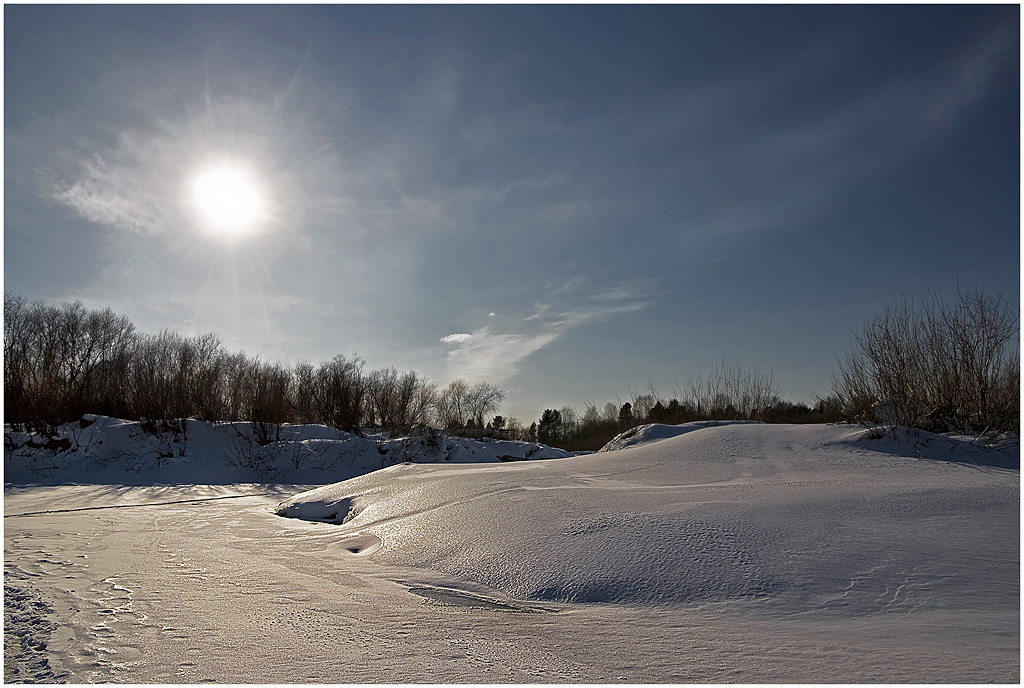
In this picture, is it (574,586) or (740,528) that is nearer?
(574,586)

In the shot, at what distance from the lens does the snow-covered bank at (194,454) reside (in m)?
11.1

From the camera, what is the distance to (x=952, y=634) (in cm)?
185

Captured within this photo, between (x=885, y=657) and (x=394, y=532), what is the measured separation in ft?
9.82

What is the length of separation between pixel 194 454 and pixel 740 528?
1259cm

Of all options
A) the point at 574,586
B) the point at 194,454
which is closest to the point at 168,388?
the point at 194,454

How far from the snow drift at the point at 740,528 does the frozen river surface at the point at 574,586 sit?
2cm

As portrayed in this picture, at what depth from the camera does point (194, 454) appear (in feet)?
39.7

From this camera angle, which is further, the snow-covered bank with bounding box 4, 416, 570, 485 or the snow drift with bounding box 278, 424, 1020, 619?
the snow-covered bank with bounding box 4, 416, 570, 485

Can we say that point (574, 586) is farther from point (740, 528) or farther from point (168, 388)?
point (168, 388)

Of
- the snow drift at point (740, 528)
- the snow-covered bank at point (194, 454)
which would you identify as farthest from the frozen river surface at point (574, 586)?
the snow-covered bank at point (194, 454)

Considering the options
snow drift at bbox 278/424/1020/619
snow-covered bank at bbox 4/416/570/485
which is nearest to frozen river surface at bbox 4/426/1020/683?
snow drift at bbox 278/424/1020/619

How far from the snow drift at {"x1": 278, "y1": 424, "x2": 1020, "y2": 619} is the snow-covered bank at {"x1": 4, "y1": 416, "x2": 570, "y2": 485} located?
7534 mm

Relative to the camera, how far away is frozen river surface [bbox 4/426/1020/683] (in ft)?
5.64

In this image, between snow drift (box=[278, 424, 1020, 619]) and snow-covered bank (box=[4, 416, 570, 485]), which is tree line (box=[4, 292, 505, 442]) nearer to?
snow-covered bank (box=[4, 416, 570, 485])
